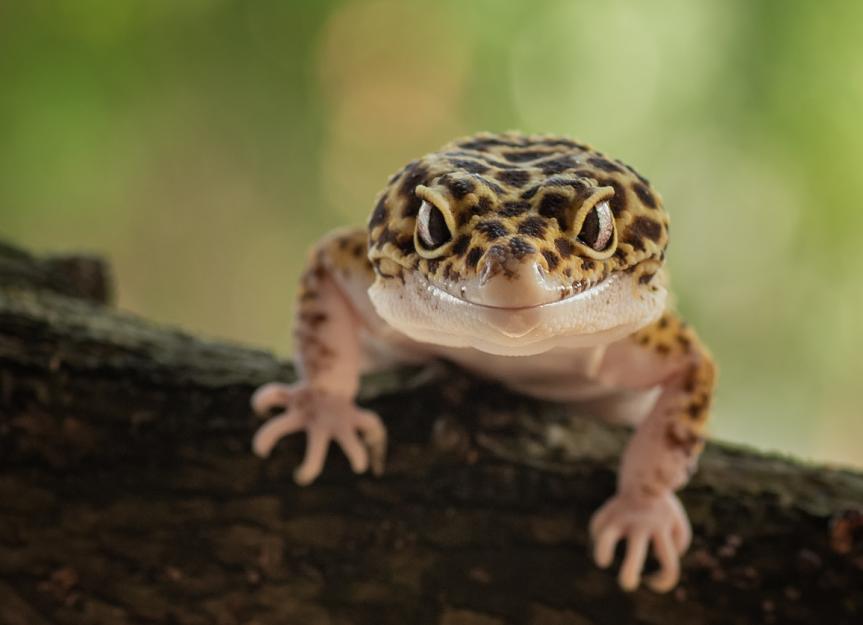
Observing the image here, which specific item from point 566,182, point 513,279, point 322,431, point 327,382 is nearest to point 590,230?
point 566,182

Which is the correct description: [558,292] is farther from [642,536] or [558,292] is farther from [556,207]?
[642,536]

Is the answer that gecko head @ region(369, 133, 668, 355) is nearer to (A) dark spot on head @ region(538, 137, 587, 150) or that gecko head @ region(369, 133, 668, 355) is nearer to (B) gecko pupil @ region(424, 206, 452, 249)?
(B) gecko pupil @ region(424, 206, 452, 249)

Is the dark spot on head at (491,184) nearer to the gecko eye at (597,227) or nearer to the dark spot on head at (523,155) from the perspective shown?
the gecko eye at (597,227)

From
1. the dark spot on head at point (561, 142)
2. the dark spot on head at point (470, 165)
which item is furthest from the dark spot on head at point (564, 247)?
the dark spot on head at point (561, 142)

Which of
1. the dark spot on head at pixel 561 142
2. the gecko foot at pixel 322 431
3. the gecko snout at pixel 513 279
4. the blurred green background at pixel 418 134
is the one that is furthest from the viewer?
the blurred green background at pixel 418 134

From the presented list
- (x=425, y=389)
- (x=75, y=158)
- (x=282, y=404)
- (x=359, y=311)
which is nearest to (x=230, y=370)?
(x=282, y=404)

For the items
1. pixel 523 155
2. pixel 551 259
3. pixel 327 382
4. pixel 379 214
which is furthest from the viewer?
pixel 327 382

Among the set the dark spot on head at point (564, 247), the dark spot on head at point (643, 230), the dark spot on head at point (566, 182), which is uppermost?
the dark spot on head at point (566, 182)
